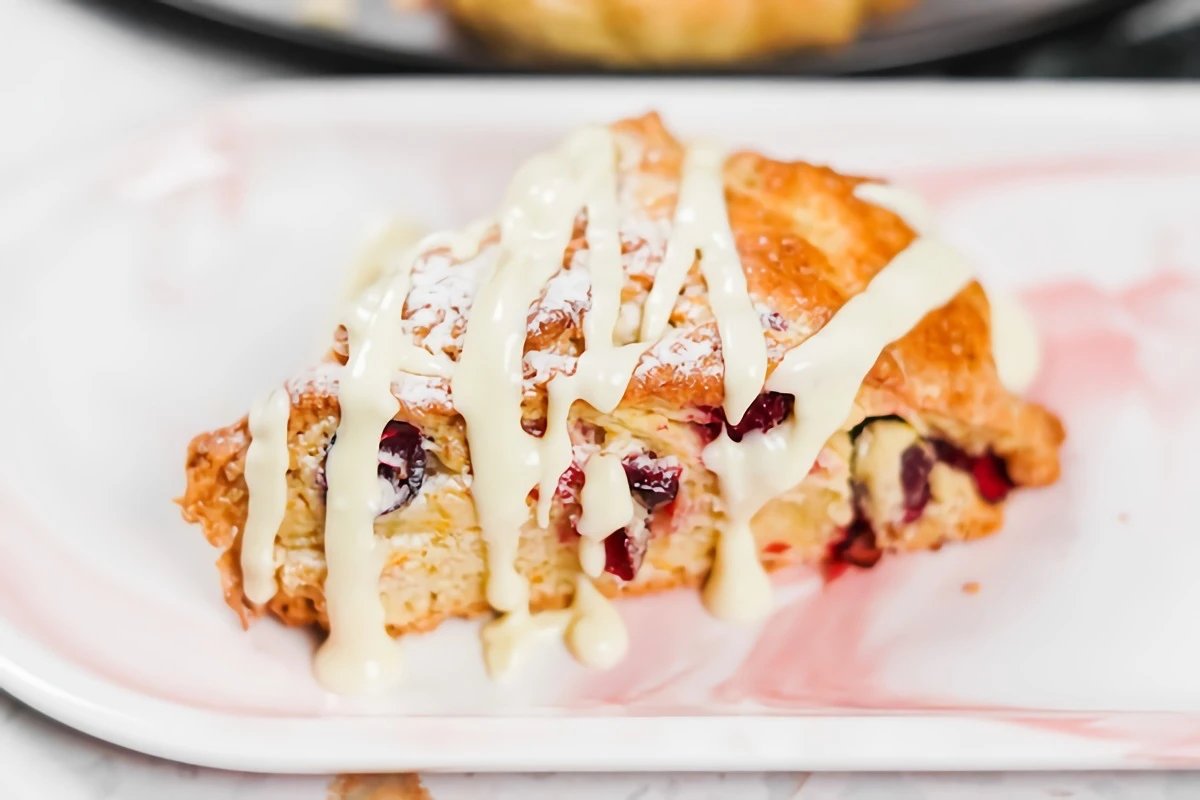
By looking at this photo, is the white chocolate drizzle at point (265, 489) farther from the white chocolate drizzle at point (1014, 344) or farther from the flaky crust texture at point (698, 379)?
the white chocolate drizzle at point (1014, 344)

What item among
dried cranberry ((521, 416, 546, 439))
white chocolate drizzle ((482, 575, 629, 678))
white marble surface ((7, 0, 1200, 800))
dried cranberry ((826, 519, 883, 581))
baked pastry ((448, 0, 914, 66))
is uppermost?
baked pastry ((448, 0, 914, 66))

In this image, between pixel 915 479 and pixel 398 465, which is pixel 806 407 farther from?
pixel 398 465

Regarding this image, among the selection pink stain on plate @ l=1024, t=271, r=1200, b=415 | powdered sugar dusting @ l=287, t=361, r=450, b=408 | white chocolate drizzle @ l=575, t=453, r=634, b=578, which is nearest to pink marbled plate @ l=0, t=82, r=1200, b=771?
pink stain on plate @ l=1024, t=271, r=1200, b=415

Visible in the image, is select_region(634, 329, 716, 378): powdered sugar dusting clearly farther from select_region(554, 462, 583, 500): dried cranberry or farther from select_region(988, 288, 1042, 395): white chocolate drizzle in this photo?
select_region(988, 288, 1042, 395): white chocolate drizzle

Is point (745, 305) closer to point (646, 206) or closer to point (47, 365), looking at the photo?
point (646, 206)

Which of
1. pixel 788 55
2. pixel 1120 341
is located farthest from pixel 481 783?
pixel 788 55

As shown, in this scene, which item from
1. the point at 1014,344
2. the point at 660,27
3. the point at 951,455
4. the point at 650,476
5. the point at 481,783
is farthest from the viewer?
the point at 660,27

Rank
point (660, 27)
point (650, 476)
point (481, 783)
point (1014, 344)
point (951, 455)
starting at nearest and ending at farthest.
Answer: point (481, 783), point (650, 476), point (951, 455), point (1014, 344), point (660, 27)

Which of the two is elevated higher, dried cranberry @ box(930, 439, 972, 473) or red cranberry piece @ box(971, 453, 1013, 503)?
dried cranberry @ box(930, 439, 972, 473)
